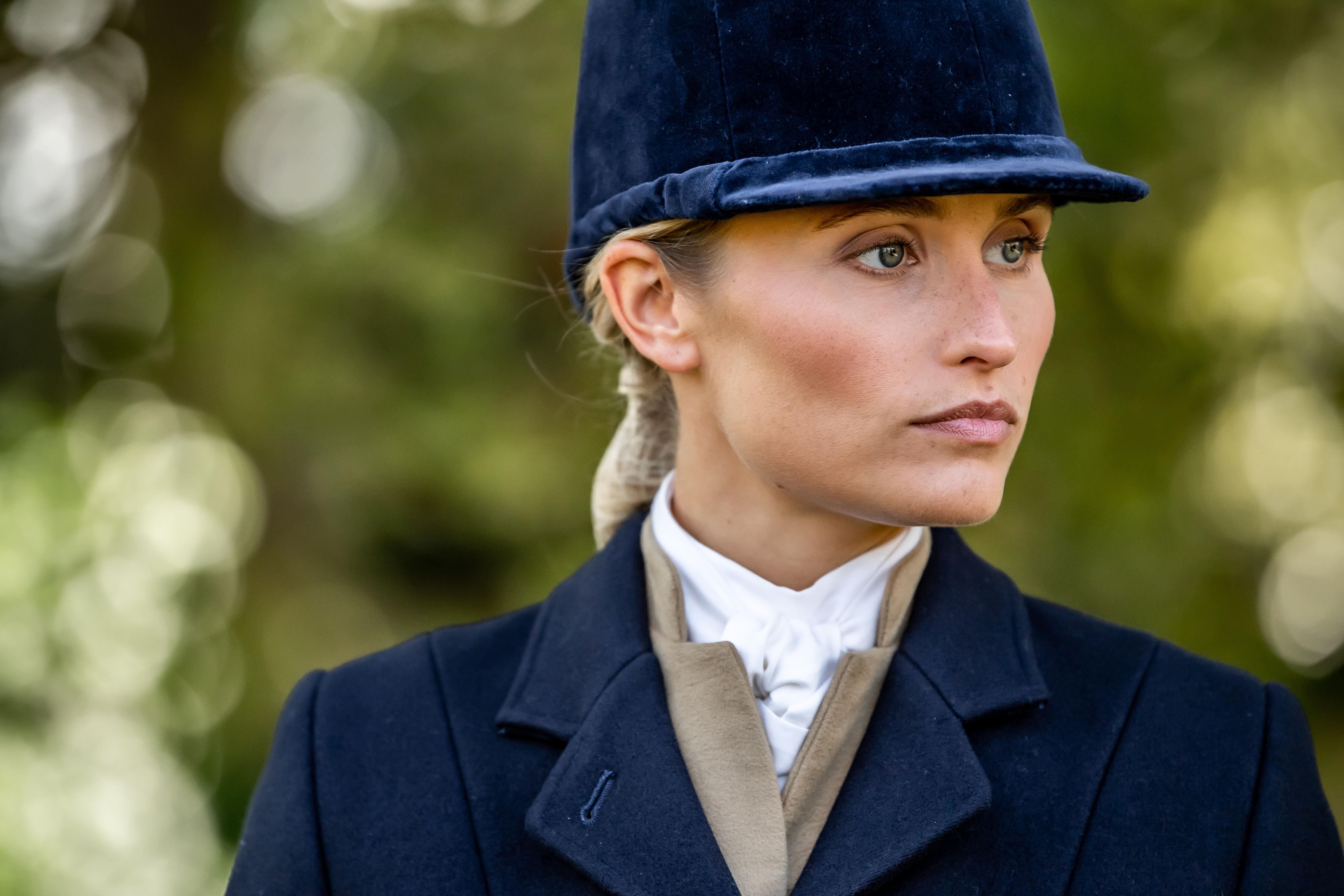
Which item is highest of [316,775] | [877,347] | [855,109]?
[855,109]

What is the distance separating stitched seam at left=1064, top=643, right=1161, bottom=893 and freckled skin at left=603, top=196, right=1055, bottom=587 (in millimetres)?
474

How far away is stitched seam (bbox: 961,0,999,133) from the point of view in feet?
6.15

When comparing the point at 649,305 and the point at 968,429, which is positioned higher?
the point at 649,305

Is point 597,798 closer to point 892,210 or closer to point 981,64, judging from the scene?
point 892,210

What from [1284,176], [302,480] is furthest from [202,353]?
[1284,176]

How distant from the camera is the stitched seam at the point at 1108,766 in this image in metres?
1.91

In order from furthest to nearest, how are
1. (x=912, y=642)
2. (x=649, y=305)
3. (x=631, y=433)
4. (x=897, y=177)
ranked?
1. (x=631, y=433)
2. (x=649, y=305)
3. (x=912, y=642)
4. (x=897, y=177)

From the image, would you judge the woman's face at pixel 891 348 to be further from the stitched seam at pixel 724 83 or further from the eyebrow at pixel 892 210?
the stitched seam at pixel 724 83

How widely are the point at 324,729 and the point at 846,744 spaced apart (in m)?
0.96

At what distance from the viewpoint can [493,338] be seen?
4.07m

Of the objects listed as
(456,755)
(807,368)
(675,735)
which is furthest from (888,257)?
(456,755)

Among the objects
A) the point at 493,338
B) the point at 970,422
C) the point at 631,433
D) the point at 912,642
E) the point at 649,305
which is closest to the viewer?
the point at 970,422

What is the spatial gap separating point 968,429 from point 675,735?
716 mm

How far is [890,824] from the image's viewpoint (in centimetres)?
187
